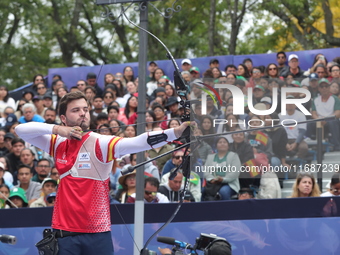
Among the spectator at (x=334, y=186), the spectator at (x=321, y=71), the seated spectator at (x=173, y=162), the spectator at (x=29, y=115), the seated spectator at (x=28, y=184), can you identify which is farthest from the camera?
the spectator at (x=29, y=115)

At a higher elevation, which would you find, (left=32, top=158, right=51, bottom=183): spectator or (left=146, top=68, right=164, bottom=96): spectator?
(left=146, top=68, right=164, bottom=96): spectator

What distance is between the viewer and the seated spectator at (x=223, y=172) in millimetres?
7906

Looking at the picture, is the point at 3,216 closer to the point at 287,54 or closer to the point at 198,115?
the point at 198,115

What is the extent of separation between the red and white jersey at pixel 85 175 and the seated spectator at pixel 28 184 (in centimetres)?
422

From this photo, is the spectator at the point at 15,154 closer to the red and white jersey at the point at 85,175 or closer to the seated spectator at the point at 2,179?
the seated spectator at the point at 2,179

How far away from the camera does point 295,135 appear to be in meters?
8.13

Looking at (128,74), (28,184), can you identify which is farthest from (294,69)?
(28,184)

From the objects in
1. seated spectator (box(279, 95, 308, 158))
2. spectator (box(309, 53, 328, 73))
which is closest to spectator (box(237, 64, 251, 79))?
spectator (box(309, 53, 328, 73))

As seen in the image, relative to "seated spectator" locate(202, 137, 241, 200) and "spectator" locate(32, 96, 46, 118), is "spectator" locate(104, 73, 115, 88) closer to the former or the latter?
"spectator" locate(32, 96, 46, 118)

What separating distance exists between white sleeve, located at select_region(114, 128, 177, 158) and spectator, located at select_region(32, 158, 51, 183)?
4.89 meters

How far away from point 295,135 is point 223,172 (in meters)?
0.95

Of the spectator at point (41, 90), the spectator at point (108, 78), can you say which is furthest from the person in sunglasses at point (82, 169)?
the spectator at point (41, 90)

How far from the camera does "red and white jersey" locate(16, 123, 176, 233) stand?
16.9 ft

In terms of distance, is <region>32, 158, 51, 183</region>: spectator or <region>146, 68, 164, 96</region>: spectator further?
<region>146, 68, 164, 96</region>: spectator
